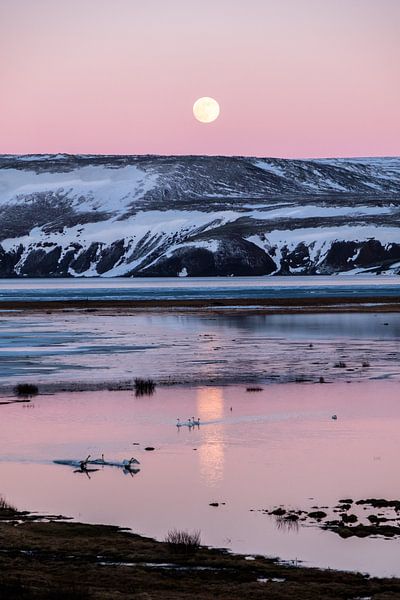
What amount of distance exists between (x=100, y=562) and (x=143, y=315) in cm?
8003

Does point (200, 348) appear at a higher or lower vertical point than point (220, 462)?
higher

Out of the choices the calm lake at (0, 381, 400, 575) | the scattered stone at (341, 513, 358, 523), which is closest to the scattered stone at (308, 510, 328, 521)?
the scattered stone at (341, 513, 358, 523)

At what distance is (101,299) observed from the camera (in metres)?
132

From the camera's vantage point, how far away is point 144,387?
134 feet

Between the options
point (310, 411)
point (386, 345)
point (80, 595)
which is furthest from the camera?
point (386, 345)

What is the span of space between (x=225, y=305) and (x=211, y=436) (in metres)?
84.0

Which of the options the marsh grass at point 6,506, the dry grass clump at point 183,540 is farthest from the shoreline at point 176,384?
the dry grass clump at point 183,540

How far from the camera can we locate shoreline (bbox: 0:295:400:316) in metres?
104

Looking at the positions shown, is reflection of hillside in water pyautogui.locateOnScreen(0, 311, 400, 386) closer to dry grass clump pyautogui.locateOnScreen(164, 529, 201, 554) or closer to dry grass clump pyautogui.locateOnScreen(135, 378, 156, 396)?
dry grass clump pyautogui.locateOnScreen(135, 378, 156, 396)

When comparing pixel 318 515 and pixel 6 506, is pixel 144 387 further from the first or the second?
pixel 318 515

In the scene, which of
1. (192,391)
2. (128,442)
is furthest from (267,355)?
(128,442)

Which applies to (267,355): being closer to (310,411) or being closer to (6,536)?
(310,411)

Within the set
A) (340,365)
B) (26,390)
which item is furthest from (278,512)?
(340,365)

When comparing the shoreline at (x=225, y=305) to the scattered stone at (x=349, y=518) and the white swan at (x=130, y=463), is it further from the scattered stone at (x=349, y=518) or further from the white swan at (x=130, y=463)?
the scattered stone at (x=349, y=518)
